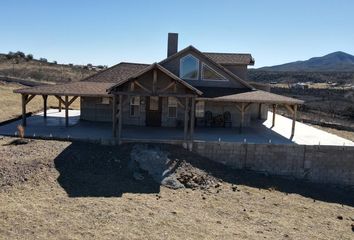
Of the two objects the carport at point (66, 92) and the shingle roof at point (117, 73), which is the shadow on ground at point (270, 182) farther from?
the shingle roof at point (117, 73)

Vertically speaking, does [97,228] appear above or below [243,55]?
below

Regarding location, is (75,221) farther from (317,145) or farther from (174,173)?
(317,145)

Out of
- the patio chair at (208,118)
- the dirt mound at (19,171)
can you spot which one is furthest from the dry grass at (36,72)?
the dirt mound at (19,171)

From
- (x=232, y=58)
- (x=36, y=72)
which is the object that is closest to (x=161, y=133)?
(x=232, y=58)

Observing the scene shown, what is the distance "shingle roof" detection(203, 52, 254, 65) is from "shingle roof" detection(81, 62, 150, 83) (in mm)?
5790

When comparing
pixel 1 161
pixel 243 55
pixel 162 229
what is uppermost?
pixel 243 55

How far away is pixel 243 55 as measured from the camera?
96.5ft

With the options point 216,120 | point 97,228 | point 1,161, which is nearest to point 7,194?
point 1,161

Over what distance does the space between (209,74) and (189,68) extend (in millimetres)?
1372

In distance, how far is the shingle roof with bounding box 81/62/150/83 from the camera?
27.9 metres

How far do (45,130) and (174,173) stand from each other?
27.8 ft

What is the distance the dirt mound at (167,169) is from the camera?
17.4 meters

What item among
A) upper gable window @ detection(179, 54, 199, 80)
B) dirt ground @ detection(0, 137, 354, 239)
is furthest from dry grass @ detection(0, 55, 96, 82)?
dirt ground @ detection(0, 137, 354, 239)

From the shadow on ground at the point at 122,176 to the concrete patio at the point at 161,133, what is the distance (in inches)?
48.2
